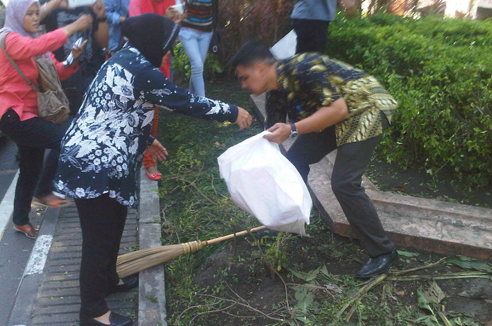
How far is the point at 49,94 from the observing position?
4008 mm

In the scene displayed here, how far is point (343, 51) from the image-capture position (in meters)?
6.43

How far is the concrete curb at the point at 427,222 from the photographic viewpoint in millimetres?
3521

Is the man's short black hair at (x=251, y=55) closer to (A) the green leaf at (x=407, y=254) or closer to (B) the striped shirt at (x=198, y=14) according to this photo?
(A) the green leaf at (x=407, y=254)

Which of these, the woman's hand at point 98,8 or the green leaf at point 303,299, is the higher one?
the woman's hand at point 98,8

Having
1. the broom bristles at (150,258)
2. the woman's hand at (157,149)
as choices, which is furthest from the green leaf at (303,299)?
the woman's hand at (157,149)

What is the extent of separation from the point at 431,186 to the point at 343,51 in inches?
99.9

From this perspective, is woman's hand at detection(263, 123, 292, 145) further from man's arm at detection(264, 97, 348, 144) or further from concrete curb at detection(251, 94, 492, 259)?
concrete curb at detection(251, 94, 492, 259)

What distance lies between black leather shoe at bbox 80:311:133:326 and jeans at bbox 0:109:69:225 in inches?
57.4

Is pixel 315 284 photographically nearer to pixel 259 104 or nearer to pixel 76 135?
pixel 76 135

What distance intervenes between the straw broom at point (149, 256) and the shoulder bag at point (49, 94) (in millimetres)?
1228

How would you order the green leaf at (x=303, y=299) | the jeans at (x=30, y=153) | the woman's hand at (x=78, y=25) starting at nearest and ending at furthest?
1. the green leaf at (x=303, y=299)
2. the jeans at (x=30, y=153)
3. the woman's hand at (x=78, y=25)

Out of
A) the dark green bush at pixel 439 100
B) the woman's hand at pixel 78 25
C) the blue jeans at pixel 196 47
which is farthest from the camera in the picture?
the blue jeans at pixel 196 47

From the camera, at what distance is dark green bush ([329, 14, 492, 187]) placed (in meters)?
4.26

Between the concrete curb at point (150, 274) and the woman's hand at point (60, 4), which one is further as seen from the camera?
the woman's hand at point (60, 4)
